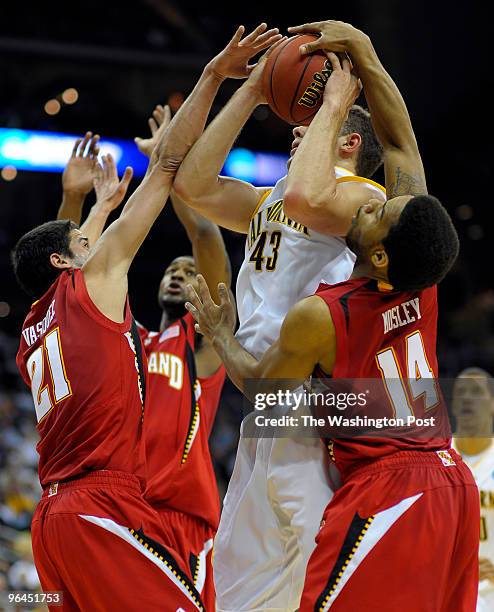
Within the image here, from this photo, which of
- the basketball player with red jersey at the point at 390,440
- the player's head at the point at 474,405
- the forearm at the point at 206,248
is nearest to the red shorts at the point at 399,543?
the basketball player with red jersey at the point at 390,440

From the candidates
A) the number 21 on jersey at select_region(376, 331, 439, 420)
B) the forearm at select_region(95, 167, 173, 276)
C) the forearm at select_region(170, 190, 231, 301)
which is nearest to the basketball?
the forearm at select_region(95, 167, 173, 276)

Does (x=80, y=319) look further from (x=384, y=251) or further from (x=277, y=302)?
(x=384, y=251)

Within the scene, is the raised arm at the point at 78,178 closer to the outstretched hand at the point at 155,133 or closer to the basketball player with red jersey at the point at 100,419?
the outstretched hand at the point at 155,133

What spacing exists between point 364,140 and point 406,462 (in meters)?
1.49

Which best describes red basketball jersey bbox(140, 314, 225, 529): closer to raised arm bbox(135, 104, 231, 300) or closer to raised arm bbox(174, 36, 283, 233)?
raised arm bbox(135, 104, 231, 300)

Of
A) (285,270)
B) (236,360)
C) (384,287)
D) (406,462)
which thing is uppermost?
(285,270)

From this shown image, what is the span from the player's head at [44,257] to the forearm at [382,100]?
5.18ft

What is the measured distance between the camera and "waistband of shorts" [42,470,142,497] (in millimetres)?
3697

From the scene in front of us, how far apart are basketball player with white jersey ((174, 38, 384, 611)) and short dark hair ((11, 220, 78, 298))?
66 centimetres

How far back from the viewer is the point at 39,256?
13.4 feet

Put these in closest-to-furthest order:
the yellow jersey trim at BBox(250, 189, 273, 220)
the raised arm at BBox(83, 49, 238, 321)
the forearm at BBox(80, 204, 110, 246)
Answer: the raised arm at BBox(83, 49, 238, 321)
the yellow jersey trim at BBox(250, 189, 273, 220)
the forearm at BBox(80, 204, 110, 246)

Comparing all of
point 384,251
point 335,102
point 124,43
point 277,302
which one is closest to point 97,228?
point 277,302

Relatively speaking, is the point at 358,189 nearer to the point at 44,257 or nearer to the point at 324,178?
the point at 324,178

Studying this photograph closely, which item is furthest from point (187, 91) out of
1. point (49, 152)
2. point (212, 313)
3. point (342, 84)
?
point (212, 313)
